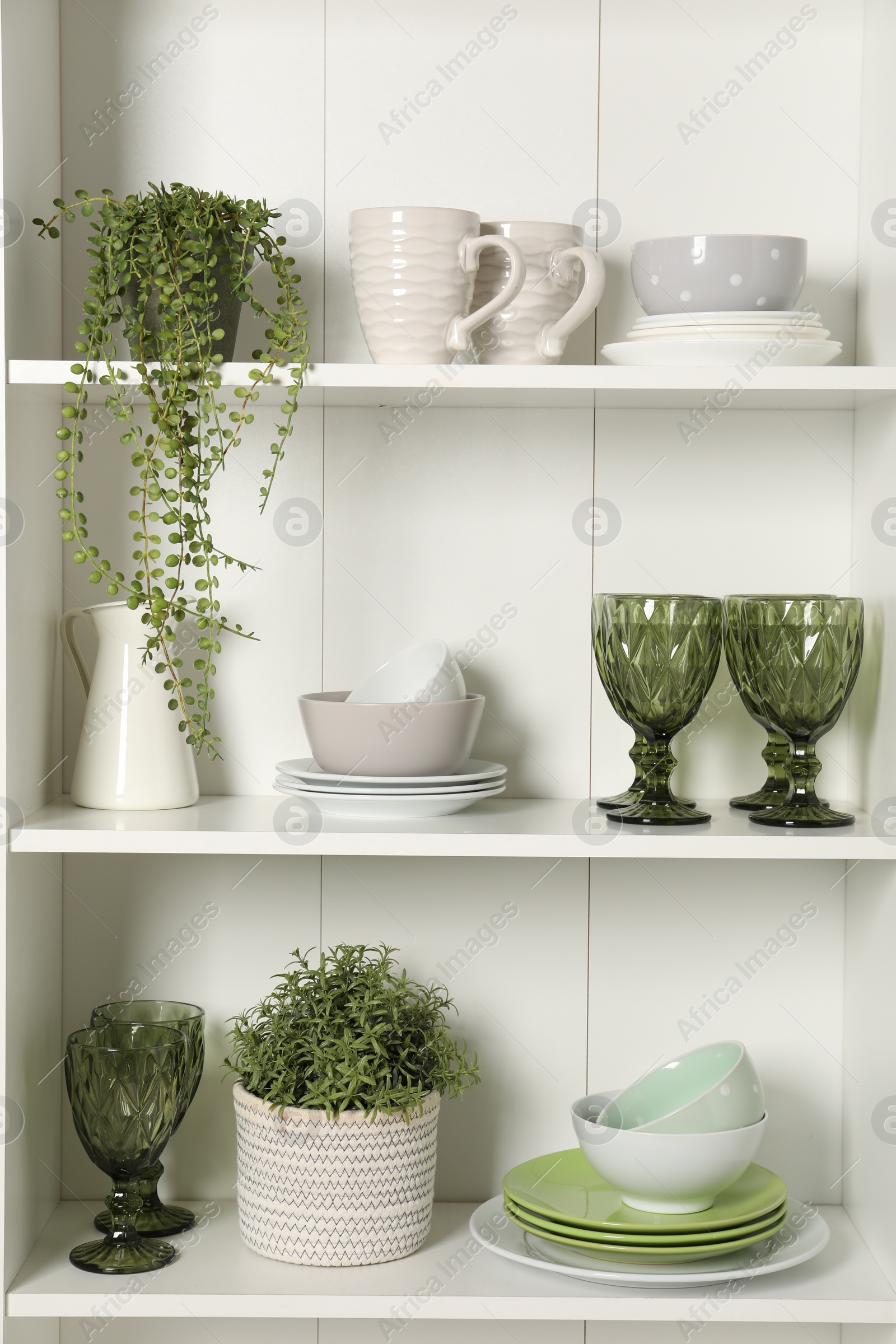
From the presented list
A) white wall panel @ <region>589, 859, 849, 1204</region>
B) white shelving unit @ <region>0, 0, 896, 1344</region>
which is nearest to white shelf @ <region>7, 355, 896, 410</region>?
white shelving unit @ <region>0, 0, 896, 1344</region>

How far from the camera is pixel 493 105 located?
4.04 ft

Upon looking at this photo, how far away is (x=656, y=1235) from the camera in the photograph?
3.48 feet

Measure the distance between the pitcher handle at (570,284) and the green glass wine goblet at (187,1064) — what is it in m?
0.67

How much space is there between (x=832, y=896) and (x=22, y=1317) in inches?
33.0

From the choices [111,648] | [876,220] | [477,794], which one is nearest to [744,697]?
[477,794]

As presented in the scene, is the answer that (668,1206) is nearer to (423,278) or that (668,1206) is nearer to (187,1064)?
(187,1064)

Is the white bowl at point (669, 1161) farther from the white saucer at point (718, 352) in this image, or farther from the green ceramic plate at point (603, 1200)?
the white saucer at point (718, 352)

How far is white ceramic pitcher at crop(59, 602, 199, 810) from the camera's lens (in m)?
1.14

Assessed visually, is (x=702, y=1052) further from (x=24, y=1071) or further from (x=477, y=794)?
(x=24, y=1071)

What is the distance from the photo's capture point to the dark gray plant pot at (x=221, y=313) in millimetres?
1064

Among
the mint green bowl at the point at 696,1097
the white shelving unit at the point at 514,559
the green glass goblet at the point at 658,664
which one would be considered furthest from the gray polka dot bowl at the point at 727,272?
the mint green bowl at the point at 696,1097

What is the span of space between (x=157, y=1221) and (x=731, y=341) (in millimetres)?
931

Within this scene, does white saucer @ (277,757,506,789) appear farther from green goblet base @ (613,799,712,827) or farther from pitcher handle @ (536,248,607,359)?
pitcher handle @ (536,248,607,359)

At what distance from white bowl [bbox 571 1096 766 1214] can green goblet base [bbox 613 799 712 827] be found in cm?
26
